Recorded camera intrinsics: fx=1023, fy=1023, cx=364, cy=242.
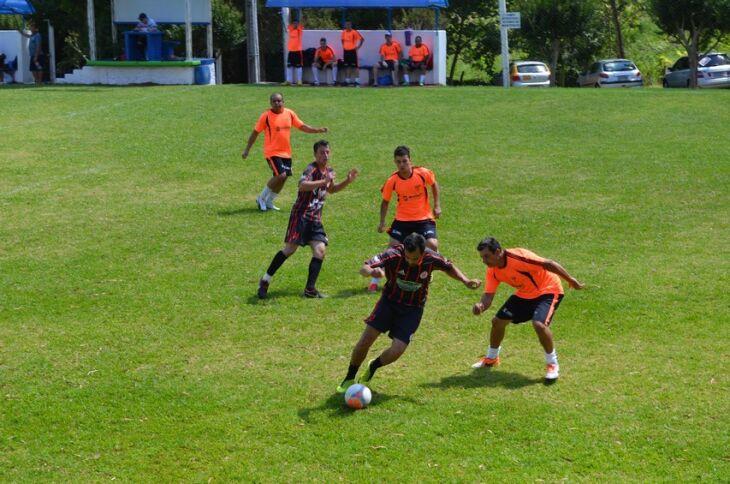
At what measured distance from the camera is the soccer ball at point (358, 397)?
10.1 meters

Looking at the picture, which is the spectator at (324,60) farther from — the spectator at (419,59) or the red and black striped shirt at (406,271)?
the red and black striped shirt at (406,271)

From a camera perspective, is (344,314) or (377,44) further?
(377,44)

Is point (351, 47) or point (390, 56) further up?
point (351, 47)

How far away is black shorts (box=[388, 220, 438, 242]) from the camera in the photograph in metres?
14.0

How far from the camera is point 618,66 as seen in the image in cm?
4250

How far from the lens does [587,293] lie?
14.1 metres

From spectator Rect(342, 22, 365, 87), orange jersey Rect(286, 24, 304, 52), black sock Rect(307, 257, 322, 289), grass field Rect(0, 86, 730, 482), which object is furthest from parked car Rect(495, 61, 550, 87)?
black sock Rect(307, 257, 322, 289)

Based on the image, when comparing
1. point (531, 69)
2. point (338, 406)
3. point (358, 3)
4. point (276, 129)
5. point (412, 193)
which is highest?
point (358, 3)

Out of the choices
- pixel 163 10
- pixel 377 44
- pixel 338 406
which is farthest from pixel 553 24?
pixel 338 406

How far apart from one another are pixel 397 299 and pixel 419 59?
81.5 feet

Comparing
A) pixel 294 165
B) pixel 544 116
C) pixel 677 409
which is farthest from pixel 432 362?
pixel 544 116

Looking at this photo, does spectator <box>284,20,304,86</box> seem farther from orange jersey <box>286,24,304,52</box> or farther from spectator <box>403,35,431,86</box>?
spectator <box>403,35,431,86</box>

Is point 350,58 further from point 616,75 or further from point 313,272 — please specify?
point 313,272

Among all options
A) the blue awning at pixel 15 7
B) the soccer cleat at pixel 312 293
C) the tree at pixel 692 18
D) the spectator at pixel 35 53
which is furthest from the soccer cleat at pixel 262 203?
the tree at pixel 692 18
